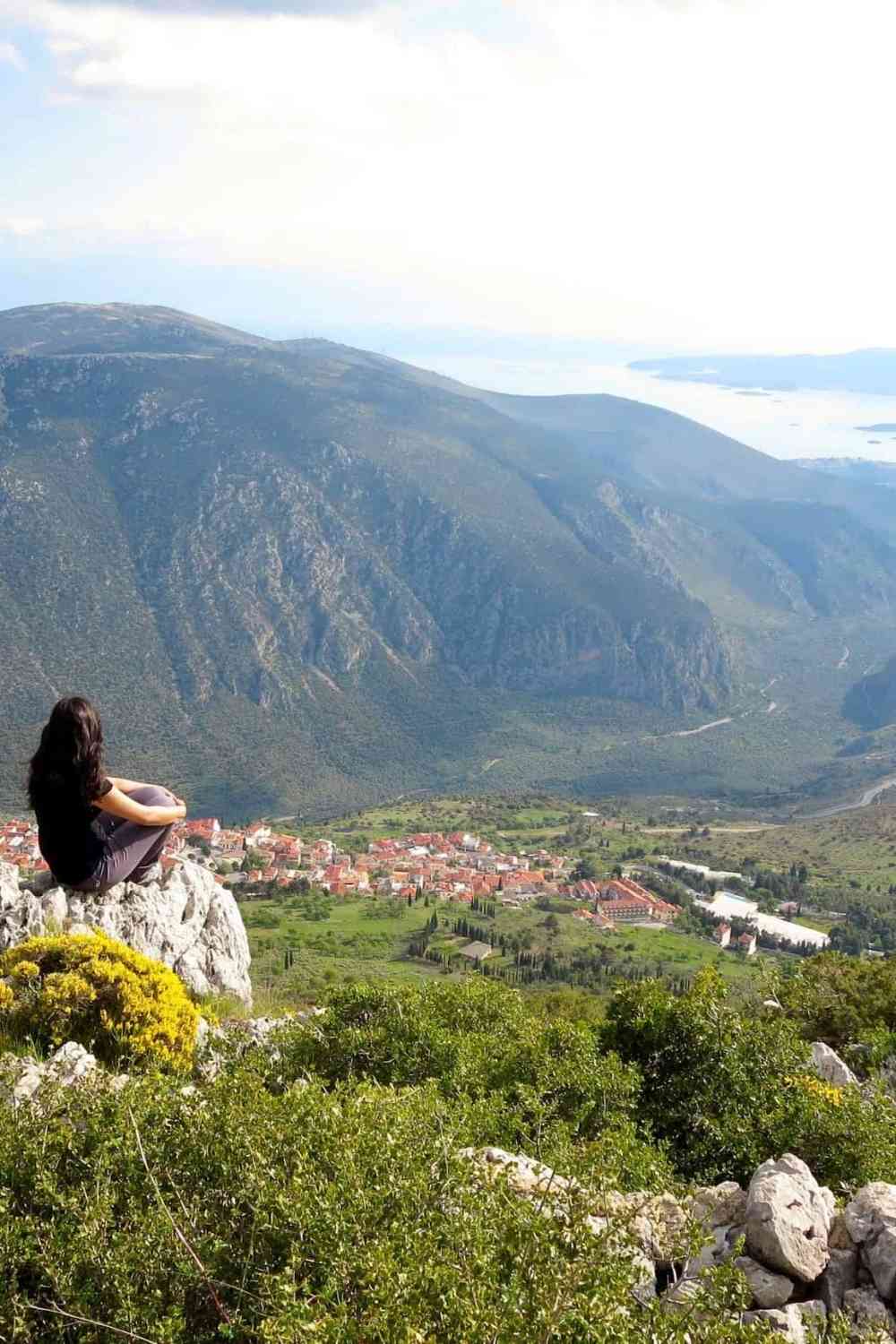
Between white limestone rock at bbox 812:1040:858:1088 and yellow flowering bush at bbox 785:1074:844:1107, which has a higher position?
yellow flowering bush at bbox 785:1074:844:1107

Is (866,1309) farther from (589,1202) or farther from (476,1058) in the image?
(476,1058)

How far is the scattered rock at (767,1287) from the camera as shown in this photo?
6.79 m

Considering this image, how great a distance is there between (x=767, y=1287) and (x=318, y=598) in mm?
162418

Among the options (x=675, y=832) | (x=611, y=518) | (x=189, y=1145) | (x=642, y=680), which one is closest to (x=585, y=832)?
(x=675, y=832)

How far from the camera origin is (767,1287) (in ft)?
22.3

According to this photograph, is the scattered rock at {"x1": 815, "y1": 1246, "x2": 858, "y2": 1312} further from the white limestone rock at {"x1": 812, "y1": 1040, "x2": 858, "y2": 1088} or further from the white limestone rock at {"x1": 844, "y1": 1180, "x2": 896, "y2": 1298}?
the white limestone rock at {"x1": 812, "y1": 1040, "x2": 858, "y2": 1088}

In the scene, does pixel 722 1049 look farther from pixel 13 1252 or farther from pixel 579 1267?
pixel 13 1252

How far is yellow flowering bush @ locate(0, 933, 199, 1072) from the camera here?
34.9ft

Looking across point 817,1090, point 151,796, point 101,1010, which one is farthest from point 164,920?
point 817,1090

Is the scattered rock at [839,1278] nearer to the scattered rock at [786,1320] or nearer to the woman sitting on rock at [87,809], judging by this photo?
the scattered rock at [786,1320]

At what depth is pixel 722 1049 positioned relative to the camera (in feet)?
39.2

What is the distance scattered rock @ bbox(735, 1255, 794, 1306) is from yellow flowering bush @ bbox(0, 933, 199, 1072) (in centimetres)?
586

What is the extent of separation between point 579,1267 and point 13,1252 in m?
3.44

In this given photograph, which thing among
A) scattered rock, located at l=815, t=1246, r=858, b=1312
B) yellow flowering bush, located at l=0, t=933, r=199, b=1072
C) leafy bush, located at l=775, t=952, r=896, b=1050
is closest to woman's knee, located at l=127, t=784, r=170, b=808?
yellow flowering bush, located at l=0, t=933, r=199, b=1072
